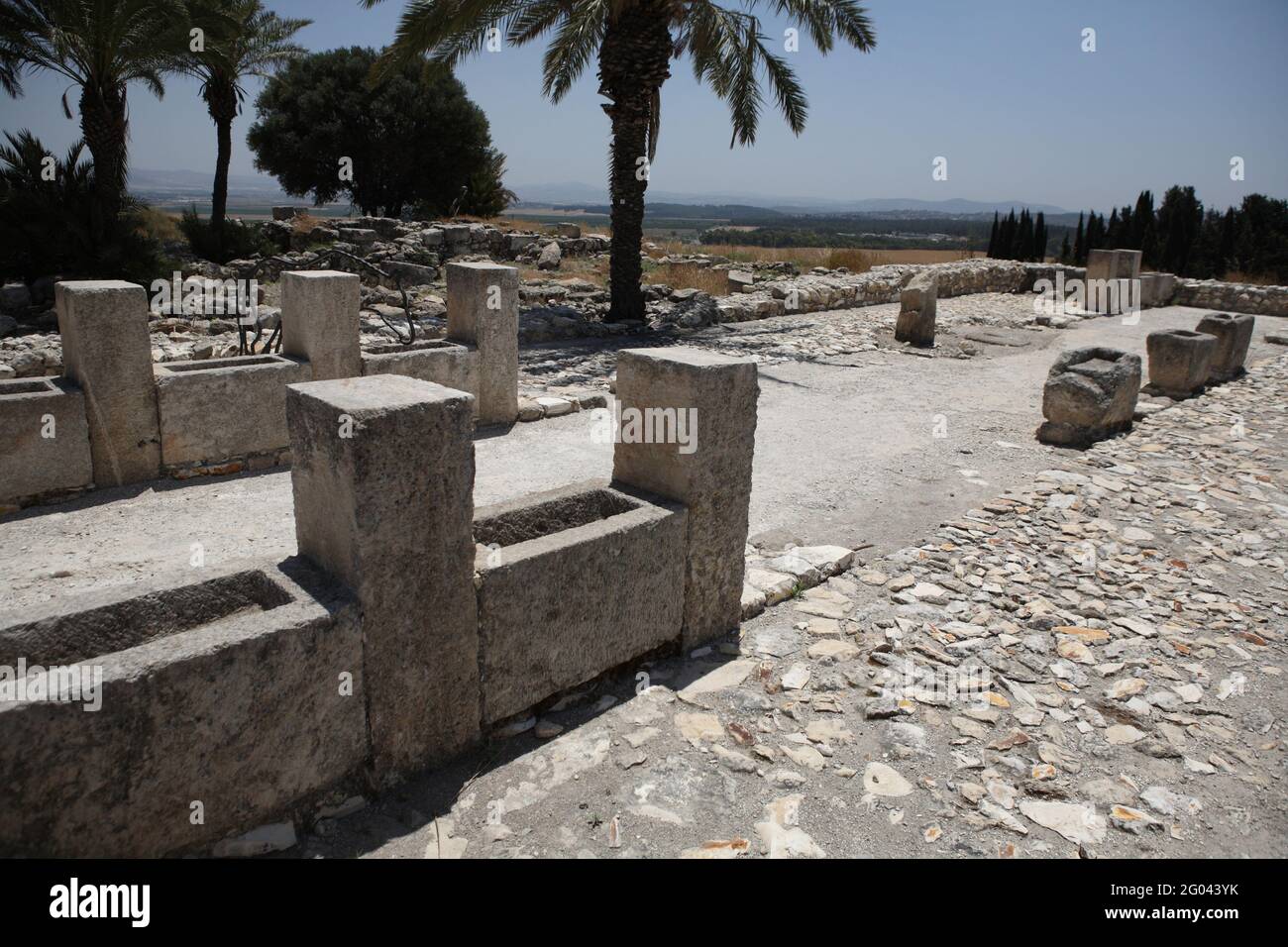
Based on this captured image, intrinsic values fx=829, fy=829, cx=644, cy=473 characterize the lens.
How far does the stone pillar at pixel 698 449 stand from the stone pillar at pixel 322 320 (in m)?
3.65

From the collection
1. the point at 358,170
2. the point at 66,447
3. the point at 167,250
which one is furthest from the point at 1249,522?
the point at 358,170

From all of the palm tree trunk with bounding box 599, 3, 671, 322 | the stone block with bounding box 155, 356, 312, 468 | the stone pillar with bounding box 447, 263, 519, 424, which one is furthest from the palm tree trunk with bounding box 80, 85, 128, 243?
the stone block with bounding box 155, 356, 312, 468

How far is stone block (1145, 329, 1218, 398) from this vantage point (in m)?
10.1

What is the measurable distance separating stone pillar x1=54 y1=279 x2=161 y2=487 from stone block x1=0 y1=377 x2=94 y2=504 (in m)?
0.09

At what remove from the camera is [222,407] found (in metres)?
6.21

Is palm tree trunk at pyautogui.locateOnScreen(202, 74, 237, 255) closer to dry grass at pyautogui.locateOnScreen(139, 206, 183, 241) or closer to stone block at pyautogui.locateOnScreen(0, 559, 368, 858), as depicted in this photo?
dry grass at pyautogui.locateOnScreen(139, 206, 183, 241)

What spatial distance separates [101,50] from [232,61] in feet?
15.6

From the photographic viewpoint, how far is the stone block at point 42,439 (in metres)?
5.33

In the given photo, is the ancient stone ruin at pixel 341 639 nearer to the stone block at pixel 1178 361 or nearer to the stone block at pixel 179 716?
the stone block at pixel 179 716

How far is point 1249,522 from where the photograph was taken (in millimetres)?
6062

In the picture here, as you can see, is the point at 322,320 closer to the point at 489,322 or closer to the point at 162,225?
the point at 489,322

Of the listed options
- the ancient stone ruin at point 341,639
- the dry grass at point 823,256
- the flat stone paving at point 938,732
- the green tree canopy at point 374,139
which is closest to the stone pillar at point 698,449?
the ancient stone ruin at point 341,639

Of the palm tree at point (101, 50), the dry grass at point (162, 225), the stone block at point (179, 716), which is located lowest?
the stone block at point (179, 716)
